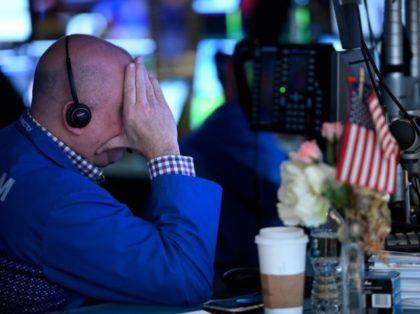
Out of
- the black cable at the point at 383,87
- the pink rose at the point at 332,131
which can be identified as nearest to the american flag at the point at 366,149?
the pink rose at the point at 332,131

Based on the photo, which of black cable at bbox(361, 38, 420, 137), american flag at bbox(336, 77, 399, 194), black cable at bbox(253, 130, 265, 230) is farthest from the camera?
black cable at bbox(253, 130, 265, 230)

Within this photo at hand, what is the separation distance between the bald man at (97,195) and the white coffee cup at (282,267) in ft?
1.27

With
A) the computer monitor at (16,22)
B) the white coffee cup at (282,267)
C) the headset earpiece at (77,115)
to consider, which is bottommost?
the white coffee cup at (282,267)

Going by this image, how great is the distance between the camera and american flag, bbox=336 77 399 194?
5.50 feet

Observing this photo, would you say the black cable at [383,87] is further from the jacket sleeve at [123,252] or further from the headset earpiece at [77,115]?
the headset earpiece at [77,115]

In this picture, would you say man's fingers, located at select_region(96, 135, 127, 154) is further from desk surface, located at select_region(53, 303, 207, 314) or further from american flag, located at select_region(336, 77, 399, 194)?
american flag, located at select_region(336, 77, 399, 194)

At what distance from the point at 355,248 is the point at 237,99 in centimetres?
213

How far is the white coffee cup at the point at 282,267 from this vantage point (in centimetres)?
181

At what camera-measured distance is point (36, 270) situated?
222 cm

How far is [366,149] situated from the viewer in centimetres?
171

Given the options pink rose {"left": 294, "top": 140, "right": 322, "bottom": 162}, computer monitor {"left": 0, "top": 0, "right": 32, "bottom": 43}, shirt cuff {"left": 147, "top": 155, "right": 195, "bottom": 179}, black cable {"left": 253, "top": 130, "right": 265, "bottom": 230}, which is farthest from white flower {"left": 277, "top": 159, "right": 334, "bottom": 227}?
computer monitor {"left": 0, "top": 0, "right": 32, "bottom": 43}

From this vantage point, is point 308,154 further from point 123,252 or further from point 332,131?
point 123,252

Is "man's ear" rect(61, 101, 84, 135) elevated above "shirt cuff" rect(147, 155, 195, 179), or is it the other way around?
"man's ear" rect(61, 101, 84, 135)

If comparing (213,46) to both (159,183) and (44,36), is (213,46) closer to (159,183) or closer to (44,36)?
(44,36)
